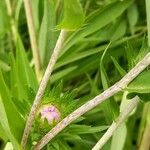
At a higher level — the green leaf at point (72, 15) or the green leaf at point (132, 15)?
the green leaf at point (72, 15)

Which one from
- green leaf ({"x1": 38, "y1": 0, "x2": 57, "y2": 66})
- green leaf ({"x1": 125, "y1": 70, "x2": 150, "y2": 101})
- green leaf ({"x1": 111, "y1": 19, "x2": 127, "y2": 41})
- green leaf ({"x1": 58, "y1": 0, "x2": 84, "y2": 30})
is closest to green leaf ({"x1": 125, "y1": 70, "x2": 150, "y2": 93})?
green leaf ({"x1": 125, "y1": 70, "x2": 150, "y2": 101})

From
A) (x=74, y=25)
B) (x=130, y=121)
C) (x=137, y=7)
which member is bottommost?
(x=130, y=121)

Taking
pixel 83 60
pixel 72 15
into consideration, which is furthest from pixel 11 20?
pixel 72 15

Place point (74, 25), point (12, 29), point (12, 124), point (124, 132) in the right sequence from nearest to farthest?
point (74, 25) → point (12, 124) → point (124, 132) → point (12, 29)

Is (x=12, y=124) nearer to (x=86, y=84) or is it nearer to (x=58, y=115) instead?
(x=58, y=115)

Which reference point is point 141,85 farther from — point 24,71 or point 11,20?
point 11,20

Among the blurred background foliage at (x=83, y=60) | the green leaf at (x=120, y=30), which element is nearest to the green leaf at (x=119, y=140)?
the blurred background foliage at (x=83, y=60)

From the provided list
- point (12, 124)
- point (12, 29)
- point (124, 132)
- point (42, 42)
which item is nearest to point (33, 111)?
point (12, 124)

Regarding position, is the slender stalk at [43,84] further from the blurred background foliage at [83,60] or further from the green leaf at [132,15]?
the green leaf at [132,15]
